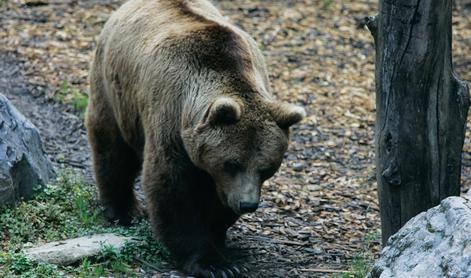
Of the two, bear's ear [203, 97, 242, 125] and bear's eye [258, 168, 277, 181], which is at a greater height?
bear's ear [203, 97, 242, 125]

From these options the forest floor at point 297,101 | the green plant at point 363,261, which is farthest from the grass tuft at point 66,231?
the green plant at point 363,261

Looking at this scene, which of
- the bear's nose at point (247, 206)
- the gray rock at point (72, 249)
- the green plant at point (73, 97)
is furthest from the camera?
the green plant at point (73, 97)

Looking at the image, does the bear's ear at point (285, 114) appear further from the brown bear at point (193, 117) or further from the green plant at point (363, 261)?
the green plant at point (363, 261)

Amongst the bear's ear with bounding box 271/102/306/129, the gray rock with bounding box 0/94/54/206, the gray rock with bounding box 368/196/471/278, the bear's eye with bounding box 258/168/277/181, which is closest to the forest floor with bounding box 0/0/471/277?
the gray rock with bounding box 0/94/54/206

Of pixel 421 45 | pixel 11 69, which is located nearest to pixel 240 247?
pixel 421 45

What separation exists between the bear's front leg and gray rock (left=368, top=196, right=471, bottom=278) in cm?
160

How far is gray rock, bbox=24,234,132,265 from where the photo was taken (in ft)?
21.2

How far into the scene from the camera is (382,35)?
19.1 ft

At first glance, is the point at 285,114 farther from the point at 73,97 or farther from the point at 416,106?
the point at 73,97

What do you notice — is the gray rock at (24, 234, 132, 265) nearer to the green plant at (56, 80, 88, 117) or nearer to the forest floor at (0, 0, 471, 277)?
the forest floor at (0, 0, 471, 277)

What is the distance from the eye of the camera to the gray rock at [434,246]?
4.64m

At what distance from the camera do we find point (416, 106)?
227 inches

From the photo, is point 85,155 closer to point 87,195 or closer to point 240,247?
point 87,195

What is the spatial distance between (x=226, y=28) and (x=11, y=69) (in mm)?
5526
